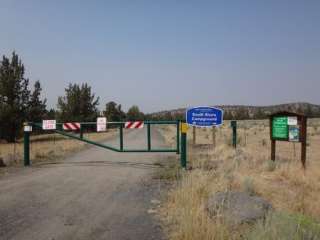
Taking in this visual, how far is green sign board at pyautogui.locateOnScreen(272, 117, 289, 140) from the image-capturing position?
40.1 ft

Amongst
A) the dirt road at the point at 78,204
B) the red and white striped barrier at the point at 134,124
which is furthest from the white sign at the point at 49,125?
the red and white striped barrier at the point at 134,124

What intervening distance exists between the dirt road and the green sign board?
4.60 meters

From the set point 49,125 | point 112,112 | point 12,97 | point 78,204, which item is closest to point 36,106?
point 12,97

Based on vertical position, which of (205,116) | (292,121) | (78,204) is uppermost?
(205,116)

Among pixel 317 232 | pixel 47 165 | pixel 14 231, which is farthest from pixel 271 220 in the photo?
pixel 47 165

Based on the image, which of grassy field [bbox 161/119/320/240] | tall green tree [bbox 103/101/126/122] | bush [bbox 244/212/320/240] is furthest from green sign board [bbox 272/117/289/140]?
tall green tree [bbox 103/101/126/122]

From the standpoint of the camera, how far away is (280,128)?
40.8 ft

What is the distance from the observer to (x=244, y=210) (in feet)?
18.2

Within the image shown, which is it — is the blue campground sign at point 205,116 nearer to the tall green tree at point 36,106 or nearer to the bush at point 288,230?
the bush at point 288,230

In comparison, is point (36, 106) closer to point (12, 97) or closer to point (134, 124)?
point (12, 97)

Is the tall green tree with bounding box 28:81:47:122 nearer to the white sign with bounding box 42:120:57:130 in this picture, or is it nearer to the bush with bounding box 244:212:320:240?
the white sign with bounding box 42:120:57:130

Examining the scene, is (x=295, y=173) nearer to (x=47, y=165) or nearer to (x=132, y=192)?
(x=132, y=192)

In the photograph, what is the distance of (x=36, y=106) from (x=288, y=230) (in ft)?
109

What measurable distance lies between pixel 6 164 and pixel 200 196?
8.38m
